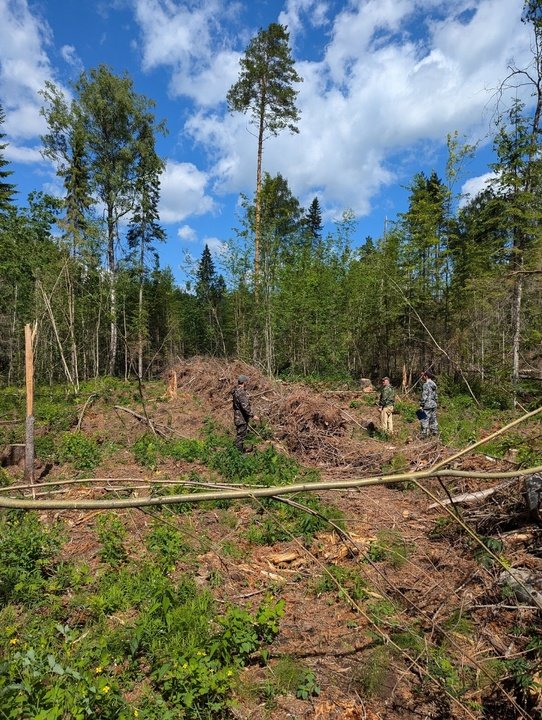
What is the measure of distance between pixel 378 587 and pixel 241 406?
713cm

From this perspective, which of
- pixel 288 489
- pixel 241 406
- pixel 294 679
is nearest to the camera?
pixel 288 489

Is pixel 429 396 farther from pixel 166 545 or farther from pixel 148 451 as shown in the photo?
pixel 166 545

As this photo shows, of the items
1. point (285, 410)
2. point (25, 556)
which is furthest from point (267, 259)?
point (25, 556)

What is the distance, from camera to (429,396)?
912cm

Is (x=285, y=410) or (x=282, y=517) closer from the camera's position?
(x=282, y=517)

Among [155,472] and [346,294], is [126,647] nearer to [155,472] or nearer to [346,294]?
[155,472]

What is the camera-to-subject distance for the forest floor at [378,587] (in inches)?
112

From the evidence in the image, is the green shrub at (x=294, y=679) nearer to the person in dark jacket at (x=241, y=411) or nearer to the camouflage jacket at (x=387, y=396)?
the person in dark jacket at (x=241, y=411)

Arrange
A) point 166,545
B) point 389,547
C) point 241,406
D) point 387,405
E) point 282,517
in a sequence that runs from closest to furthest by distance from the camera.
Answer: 1. point 166,545
2. point 389,547
3. point 282,517
4. point 241,406
5. point 387,405

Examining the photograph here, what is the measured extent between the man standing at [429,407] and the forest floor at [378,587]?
127 centimetres

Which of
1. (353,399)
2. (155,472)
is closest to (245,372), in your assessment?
(353,399)

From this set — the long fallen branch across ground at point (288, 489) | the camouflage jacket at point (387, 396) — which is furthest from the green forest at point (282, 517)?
the camouflage jacket at point (387, 396)

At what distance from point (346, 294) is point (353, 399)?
8.96m

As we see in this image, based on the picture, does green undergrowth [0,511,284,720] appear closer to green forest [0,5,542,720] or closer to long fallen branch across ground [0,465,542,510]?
green forest [0,5,542,720]
